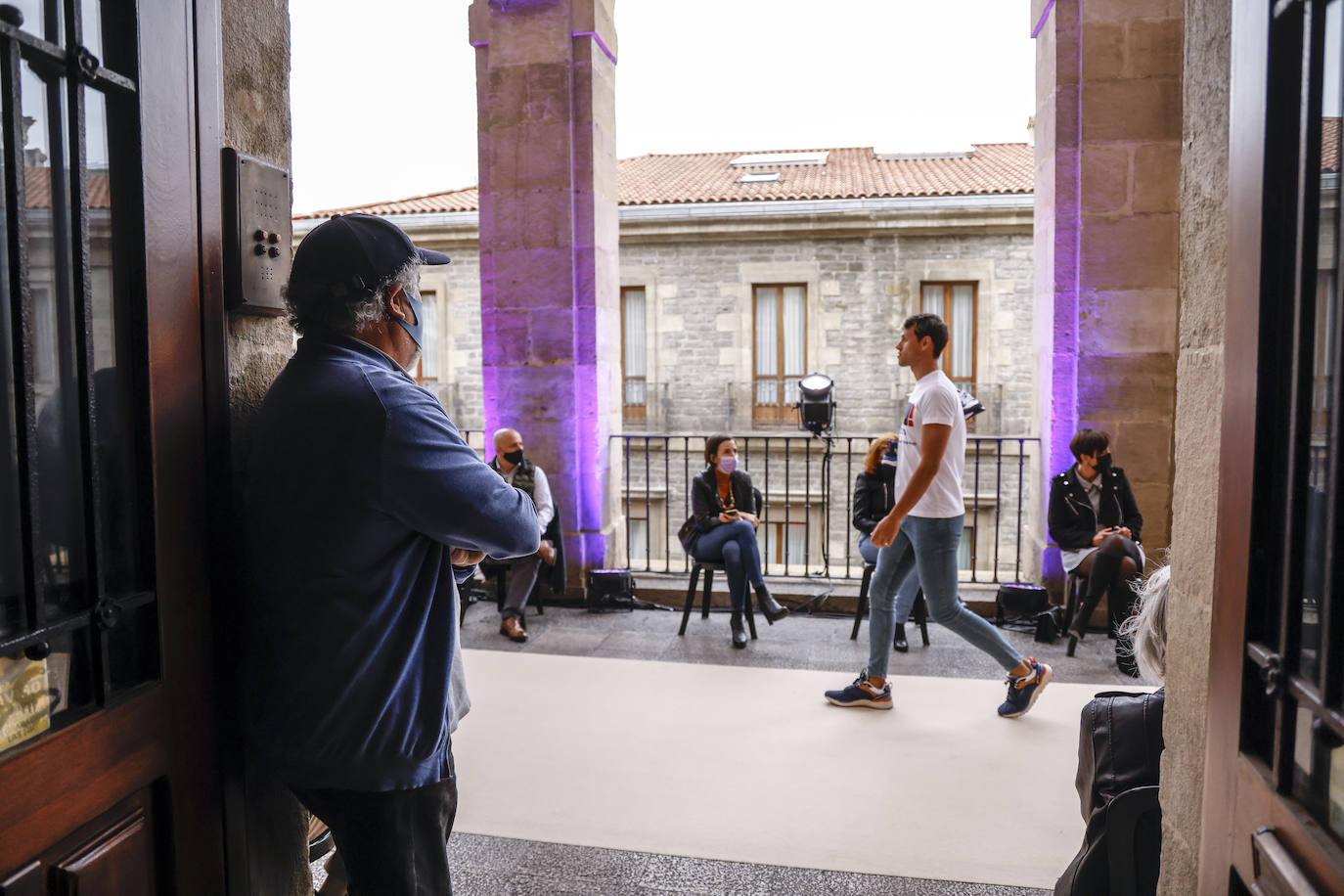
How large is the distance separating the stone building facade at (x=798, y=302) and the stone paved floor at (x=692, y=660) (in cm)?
790

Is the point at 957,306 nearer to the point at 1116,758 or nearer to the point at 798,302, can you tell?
the point at 798,302

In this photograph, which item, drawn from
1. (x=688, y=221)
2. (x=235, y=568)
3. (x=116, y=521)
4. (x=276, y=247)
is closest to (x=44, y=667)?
(x=116, y=521)

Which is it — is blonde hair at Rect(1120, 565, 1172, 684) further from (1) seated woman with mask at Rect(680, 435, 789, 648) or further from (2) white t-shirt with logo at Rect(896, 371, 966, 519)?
(1) seated woman with mask at Rect(680, 435, 789, 648)

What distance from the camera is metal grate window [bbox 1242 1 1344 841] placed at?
3.18 ft

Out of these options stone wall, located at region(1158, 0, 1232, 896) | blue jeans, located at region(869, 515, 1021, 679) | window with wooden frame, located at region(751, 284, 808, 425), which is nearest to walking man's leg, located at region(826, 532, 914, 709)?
blue jeans, located at region(869, 515, 1021, 679)

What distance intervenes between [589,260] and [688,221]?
869 cm

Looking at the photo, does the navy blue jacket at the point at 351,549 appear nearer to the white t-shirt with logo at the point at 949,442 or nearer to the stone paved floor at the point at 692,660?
the stone paved floor at the point at 692,660

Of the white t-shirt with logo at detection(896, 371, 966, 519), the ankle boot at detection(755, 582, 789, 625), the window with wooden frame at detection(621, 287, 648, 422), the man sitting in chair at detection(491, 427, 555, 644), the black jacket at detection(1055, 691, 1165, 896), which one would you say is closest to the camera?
the black jacket at detection(1055, 691, 1165, 896)

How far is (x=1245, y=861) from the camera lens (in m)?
1.10

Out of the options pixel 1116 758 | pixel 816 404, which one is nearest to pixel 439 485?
pixel 1116 758

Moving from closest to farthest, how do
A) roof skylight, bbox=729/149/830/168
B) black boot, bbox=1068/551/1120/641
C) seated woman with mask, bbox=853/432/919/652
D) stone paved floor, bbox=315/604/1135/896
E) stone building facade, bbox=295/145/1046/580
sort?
stone paved floor, bbox=315/604/1135/896 < black boot, bbox=1068/551/1120/641 < seated woman with mask, bbox=853/432/919/652 < stone building facade, bbox=295/145/1046/580 < roof skylight, bbox=729/149/830/168

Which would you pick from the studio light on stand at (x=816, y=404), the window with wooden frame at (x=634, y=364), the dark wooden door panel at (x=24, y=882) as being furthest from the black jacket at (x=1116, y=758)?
the window with wooden frame at (x=634, y=364)

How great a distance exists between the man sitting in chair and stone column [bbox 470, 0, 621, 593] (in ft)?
1.50

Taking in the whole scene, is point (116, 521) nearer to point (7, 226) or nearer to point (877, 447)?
point (7, 226)
